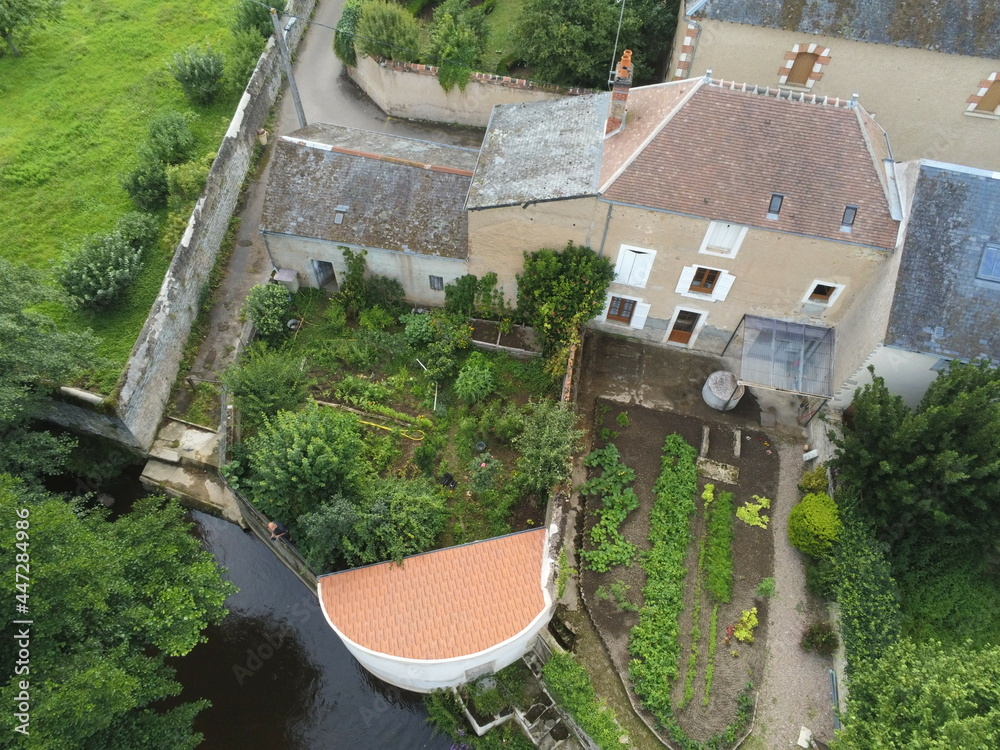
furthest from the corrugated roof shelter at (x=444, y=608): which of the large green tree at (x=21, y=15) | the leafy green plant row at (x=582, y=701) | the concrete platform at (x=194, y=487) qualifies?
the large green tree at (x=21, y=15)

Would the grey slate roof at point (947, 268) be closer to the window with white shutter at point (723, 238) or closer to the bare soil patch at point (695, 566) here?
the window with white shutter at point (723, 238)

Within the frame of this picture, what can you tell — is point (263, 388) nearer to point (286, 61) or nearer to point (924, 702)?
point (286, 61)

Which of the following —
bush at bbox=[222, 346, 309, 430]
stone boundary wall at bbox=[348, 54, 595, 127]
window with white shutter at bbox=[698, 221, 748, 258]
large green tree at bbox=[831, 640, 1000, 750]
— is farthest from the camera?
stone boundary wall at bbox=[348, 54, 595, 127]

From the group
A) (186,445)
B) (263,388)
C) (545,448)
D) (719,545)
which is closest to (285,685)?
(186,445)

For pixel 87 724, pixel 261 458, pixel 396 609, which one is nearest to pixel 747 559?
pixel 396 609

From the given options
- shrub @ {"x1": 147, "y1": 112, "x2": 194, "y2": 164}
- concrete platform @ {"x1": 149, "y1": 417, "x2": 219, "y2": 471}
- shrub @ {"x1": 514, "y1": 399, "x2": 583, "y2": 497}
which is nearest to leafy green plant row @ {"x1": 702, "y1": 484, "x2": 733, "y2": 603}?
shrub @ {"x1": 514, "y1": 399, "x2": 583, "y2": 497}

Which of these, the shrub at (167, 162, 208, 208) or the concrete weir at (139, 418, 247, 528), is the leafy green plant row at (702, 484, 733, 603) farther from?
the shrub at (167, 162, 208, 208)
